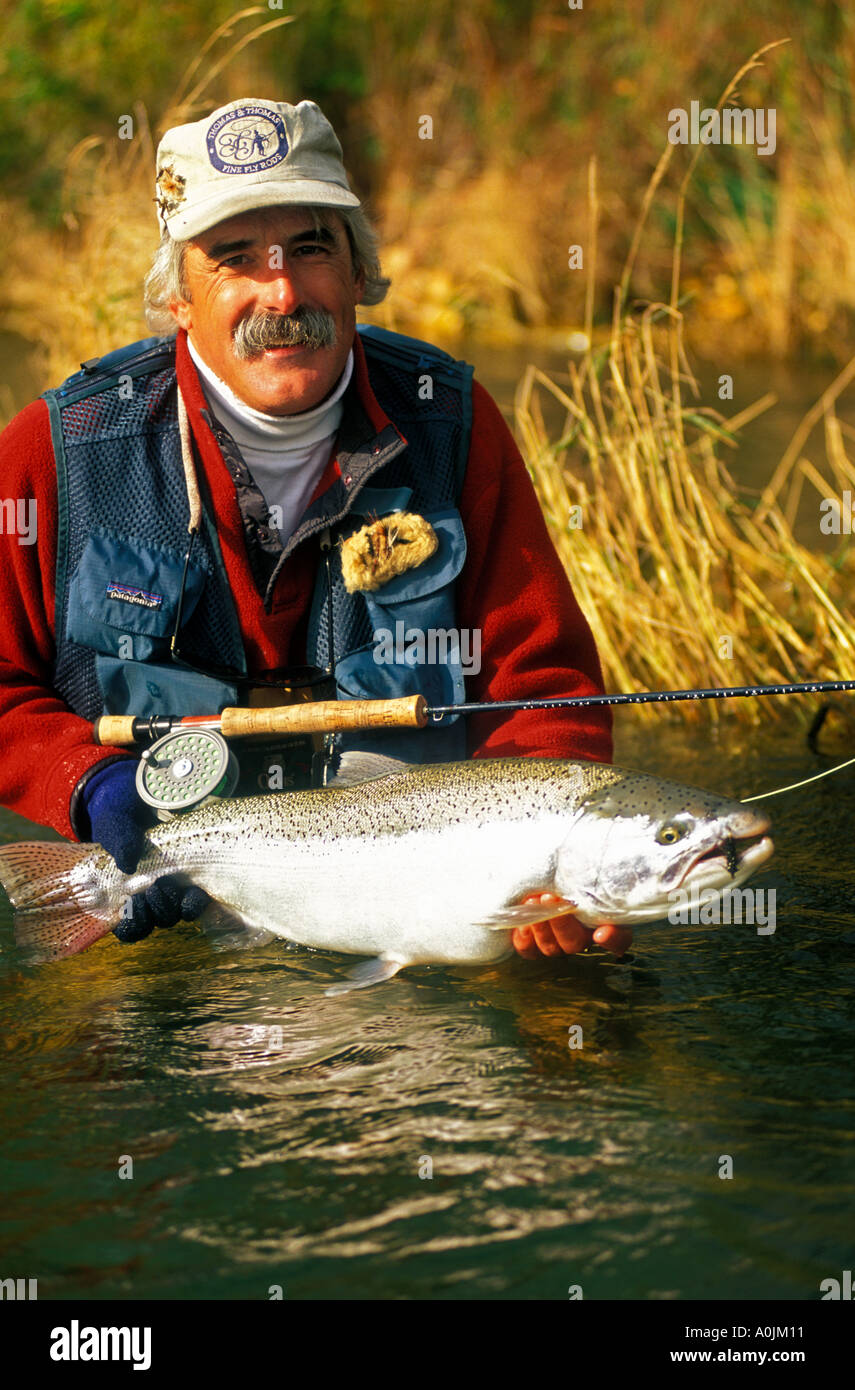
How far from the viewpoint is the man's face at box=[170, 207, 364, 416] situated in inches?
148

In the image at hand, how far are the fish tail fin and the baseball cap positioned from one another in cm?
152

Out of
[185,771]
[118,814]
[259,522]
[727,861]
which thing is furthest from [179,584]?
[727,861]

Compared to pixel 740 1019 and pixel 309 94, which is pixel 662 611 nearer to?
pixel 740 1019

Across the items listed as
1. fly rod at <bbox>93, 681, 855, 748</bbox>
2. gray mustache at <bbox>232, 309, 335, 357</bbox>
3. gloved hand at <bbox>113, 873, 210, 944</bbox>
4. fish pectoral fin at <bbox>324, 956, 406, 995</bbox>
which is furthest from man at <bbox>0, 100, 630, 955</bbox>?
fish pectoral fin at <bbox>324, 956, 406, 995</bbox>

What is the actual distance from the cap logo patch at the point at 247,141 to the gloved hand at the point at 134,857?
149 cm

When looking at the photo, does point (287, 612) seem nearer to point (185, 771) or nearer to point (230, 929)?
point (185, 771)

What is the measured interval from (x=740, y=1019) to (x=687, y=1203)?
73 centimetres

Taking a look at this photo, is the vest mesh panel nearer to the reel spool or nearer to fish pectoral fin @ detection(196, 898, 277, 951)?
the reel spool

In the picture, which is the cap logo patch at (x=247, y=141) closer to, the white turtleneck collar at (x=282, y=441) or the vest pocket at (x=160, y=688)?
the white turtleneck collar at (x=282, y=441)

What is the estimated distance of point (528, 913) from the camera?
3.14 metres

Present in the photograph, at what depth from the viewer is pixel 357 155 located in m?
15.5

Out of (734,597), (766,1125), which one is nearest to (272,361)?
(766,1125)

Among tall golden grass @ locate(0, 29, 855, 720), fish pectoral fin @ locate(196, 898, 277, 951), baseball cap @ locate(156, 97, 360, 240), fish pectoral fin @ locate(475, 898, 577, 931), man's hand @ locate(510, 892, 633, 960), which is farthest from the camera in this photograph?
tall golden grass @ locate(0, 29, 855, 720)

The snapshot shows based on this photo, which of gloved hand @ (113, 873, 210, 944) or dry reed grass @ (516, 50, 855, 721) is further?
dry reed grass @ (516, 50, 855, 721)
